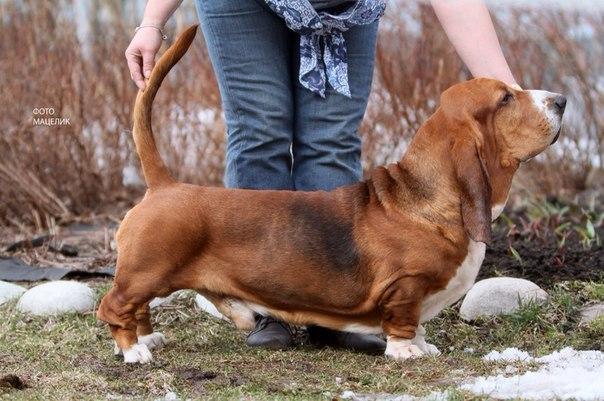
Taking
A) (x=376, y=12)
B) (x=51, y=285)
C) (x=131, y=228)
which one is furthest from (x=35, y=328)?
(x=376, y=12)

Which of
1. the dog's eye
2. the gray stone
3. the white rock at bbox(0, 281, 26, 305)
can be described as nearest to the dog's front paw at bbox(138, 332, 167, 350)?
the white rock at bbox(0, 281, 26, 305)

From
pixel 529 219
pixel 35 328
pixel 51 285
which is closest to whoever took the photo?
pixel 35 328

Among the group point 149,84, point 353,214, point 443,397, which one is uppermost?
point 149,84

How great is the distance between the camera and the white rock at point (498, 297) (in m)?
5.52

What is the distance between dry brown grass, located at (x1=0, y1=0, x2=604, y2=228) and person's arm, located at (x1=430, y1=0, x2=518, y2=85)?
3.41 metres

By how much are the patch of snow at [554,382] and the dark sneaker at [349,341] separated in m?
0.82

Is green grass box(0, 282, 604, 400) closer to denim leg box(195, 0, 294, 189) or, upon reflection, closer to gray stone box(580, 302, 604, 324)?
gray stone box(580, 302, 604, 324)

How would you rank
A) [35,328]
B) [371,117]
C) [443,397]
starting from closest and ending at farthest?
[443,397], [35,328], [371,117]

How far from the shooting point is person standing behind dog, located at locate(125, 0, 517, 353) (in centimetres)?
496

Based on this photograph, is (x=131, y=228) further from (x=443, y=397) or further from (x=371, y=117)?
(x=371, y=117)

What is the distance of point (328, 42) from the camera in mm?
5070

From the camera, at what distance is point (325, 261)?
4.68 m

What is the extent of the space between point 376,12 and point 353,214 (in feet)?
3.23

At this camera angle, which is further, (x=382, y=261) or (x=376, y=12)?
(x=376, y=12)
